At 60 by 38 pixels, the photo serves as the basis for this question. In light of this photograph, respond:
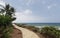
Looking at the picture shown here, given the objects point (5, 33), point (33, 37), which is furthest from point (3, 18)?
point (33, 37)

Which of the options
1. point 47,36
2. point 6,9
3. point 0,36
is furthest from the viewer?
point 6,9

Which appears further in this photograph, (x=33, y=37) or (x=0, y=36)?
(x=33, y=37)

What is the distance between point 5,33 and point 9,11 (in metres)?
23.4

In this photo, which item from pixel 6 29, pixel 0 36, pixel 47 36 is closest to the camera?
pixel 0 36

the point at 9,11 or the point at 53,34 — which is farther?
the point at 9,11

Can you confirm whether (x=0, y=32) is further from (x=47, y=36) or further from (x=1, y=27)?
(x=47, y=36)

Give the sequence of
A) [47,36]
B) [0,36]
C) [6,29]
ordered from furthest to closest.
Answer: [47,36] < [6,29] < [0,36]

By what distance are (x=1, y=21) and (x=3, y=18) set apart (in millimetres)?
442

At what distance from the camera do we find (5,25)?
18406 mm

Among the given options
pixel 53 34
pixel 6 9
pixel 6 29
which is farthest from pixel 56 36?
pixel 6 9

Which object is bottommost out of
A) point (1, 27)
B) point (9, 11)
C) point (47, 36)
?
point (47, 36)

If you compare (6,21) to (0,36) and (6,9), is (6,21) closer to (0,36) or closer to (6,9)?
(0,36)

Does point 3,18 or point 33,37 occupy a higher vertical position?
point 3,18

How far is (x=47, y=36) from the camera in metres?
19.9
